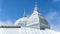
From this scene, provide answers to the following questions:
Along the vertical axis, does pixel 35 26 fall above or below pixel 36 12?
below

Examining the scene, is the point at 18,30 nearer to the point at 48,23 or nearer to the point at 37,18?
the point at 37,18

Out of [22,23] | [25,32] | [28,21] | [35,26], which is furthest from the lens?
[22,23]

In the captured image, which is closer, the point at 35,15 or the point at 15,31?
the point at 15,31

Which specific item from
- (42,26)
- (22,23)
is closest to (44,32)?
(42,26)

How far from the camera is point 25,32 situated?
1009cm

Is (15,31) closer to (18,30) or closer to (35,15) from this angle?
(18,30)

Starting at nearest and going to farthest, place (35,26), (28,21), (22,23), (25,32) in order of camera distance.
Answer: (25,32), (35,26), (28,21), (22,23)

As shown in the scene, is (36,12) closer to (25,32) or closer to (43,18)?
(43,18)

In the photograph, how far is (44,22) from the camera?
465 inches

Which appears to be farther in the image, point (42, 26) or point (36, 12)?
point (36, 12)

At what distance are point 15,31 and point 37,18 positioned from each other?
197 centimetres

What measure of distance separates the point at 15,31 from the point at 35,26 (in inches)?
61.4

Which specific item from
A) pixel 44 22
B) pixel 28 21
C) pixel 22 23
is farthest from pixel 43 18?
pixel 22 23

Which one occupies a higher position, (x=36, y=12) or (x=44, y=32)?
(x=36, y=12)
